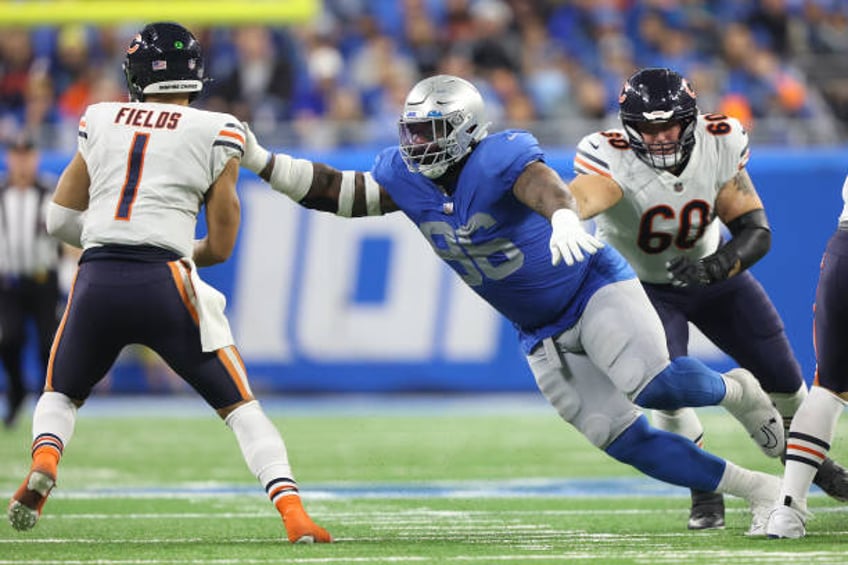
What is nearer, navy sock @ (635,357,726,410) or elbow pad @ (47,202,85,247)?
navy sock @ (635,357,726,410)

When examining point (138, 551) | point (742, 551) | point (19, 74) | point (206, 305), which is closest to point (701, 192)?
point (742, 551)

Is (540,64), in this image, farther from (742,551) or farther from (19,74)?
(742,551)

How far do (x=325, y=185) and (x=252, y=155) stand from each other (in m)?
0.28

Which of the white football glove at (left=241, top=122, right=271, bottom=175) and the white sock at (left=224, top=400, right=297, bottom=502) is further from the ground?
the white football glove at (left=241, top=122, right=271, bottom=175)

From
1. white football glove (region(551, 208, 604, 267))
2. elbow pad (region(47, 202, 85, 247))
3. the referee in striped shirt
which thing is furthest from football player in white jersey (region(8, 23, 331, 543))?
the referee in striped shirt

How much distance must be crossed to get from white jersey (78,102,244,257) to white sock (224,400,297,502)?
0.55 meters

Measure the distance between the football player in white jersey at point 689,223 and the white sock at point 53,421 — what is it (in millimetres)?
1808

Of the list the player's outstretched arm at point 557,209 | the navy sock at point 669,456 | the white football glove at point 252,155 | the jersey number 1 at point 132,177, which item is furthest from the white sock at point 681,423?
the jersey number 1 at point 132,177

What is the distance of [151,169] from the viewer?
4945 millimetres

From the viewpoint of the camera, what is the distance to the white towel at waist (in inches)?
192

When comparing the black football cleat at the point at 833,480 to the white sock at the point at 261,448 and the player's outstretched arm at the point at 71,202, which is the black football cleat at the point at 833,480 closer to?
the white sock at the point at 261,448

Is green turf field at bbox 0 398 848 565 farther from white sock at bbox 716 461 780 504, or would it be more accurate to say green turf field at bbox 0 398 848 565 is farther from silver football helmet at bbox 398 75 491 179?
silver football helmet at bbox 398 75 491 179

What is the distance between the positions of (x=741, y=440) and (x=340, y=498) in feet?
9.62

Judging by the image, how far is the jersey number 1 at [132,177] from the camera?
492 cm
